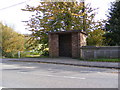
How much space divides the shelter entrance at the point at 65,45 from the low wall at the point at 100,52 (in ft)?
12.4

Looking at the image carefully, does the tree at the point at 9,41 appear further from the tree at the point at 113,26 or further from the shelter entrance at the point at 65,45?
the tree at the point at 113,26

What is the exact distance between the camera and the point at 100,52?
16375mm

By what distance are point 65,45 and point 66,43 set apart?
0.30 m

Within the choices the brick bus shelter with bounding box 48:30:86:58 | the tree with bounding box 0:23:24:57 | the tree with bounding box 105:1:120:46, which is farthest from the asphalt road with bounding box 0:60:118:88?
the tree with bounding box 0:23:24:57

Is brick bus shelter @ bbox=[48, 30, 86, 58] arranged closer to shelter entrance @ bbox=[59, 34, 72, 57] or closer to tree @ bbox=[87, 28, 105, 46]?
shelter entrance @ bbox=[59, 34, 72, 57]

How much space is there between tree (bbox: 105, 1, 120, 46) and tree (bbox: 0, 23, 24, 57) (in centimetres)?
1424

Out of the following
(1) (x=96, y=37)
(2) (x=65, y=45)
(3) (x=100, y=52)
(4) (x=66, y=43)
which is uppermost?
(1) (x=96, y=37)

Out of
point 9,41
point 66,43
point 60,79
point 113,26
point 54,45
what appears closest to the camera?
point 60,79

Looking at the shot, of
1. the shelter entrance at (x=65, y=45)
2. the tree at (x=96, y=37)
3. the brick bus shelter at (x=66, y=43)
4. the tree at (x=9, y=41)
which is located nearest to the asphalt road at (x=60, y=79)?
the brick bus shelter at (x=66, y=43)

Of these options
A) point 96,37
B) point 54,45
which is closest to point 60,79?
point 54,45

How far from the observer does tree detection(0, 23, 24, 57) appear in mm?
25547

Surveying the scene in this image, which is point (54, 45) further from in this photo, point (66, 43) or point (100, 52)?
point (100, 52)

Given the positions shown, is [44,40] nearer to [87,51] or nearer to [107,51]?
[87,51]

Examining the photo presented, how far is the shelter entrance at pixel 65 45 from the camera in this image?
20716 millimetres
